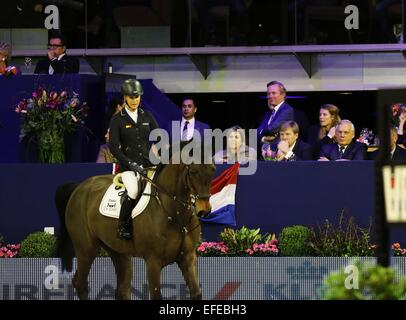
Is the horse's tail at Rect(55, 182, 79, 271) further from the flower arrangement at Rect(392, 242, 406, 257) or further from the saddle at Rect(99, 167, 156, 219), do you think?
the flower arrangement at Rect(392, 242, 406, 257)

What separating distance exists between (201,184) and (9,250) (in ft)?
8.86

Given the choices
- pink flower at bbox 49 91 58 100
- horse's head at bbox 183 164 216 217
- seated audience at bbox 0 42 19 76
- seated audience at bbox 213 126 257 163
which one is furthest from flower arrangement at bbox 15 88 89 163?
horse's head at bbox 183 164 216 217

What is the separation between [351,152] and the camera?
40.4ft

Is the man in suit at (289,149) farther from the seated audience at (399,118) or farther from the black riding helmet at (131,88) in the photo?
the black riding helmet at (131,88)

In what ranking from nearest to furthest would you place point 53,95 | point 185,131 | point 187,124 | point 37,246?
point 37,246 < point 53,95 < point 185,131 < point 187,124

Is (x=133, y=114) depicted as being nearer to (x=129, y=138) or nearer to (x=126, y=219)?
(x=129, y=138)

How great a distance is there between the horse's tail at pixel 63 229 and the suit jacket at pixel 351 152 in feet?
8.42

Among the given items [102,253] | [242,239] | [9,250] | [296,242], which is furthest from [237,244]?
[9,250]

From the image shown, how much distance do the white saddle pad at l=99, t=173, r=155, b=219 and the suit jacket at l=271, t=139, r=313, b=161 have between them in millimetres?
2019

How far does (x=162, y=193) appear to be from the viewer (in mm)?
10789

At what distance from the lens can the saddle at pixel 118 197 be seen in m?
10.9

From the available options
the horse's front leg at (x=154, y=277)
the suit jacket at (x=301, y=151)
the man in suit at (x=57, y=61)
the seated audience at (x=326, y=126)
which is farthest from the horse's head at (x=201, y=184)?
the man in suit at (x=57, y=61)
